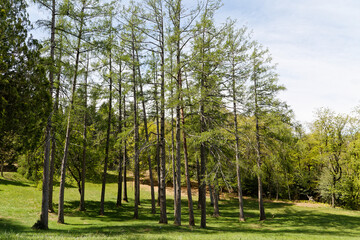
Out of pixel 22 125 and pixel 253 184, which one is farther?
pixel 253 184

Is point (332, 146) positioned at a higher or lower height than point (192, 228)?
higher

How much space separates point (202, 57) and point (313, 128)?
99.3 feet

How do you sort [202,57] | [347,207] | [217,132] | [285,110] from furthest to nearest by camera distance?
1. [347,207]
2. [285,110]
3. [202,57]
4. [217,132]

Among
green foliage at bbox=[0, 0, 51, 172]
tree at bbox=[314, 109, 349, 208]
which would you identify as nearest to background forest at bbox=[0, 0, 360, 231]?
green foliage at bbox=[0, 0, 51, 172]

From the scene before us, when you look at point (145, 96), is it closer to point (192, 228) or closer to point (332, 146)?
point (192, 228)

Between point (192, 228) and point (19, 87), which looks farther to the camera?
point (192, 228)

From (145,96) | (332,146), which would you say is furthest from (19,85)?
(332,146)

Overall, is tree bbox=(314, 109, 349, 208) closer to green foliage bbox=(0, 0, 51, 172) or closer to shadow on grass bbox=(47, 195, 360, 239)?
shadow on grass bbox=(47, 195, 360, 239)

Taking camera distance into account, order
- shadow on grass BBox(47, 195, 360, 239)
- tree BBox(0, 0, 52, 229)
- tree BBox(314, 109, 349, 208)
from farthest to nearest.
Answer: tree BBox(314, 109, 349, 208) < shadow on grass BBox(47, 195, 360, 239) < tree BBox(0, 0, 52, 229)

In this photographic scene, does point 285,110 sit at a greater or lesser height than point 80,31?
lesser

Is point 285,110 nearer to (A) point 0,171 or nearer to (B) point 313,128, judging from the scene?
(B) point 313,128

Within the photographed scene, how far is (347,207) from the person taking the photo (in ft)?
104

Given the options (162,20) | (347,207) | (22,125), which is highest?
(162,20)

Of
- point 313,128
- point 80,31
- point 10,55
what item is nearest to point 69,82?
point 80,31
